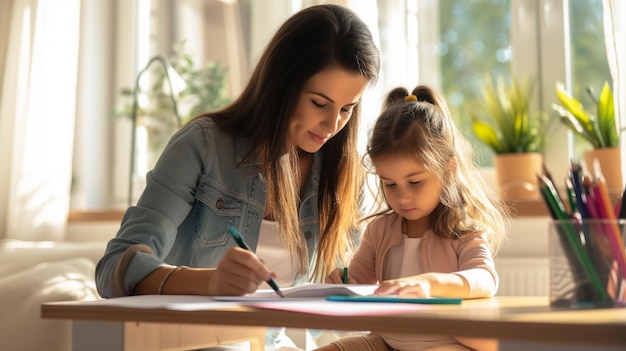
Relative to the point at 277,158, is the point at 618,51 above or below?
above

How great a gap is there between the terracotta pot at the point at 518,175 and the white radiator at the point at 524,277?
233mm

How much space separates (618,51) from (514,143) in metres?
0.46

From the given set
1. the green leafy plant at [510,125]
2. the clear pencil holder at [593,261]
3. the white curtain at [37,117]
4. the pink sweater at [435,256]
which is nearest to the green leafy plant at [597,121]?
the green leafy plant at [510,125]

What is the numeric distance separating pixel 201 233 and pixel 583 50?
1832 millimetres

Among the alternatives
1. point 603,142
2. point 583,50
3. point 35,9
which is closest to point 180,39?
point 35,9

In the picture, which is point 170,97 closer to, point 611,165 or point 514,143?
point 514,143

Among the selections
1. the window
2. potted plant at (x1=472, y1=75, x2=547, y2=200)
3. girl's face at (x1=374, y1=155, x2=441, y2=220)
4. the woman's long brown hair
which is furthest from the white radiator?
girl's face at (x1=374, y1=155, x2=441, y2=220)

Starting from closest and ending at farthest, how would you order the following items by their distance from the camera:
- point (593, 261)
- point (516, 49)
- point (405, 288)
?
point (593, 261) → point (405, 288) → point (516, 49)

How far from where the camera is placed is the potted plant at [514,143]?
2531mm

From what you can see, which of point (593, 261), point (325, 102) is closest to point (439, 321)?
point (593, 261)

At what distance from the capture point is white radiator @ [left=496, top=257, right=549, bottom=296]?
7.64 ft

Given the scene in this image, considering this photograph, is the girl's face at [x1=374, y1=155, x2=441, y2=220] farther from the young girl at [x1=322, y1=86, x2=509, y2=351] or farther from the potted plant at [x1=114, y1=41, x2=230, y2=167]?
the potted plant at [x1=114, y1=41, x2=230, y2=167]

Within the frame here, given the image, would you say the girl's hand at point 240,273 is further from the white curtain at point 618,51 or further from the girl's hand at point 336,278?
the white curtain at point 618,51

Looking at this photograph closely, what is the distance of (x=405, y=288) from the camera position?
96 cm
